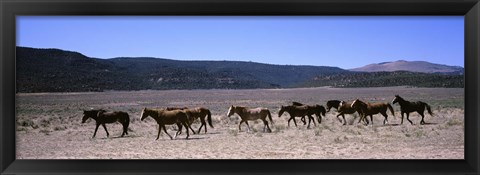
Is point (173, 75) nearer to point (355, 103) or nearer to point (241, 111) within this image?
point (355, 103)

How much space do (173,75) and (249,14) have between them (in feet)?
201

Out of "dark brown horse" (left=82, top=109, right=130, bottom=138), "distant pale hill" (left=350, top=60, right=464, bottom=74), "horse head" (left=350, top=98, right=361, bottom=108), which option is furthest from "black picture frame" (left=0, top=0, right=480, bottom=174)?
"distant pale hill" (left=350, top=60, right=464, bottom=74)

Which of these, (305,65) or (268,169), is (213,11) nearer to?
(268,169)

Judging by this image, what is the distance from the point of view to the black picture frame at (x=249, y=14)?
5930mm

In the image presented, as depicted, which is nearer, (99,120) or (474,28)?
(474,28)

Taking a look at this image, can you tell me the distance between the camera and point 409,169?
20.0 ft

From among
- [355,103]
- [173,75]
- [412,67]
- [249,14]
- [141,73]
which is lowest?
[355,103]

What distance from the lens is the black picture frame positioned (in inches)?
233

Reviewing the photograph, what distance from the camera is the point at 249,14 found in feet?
19.8

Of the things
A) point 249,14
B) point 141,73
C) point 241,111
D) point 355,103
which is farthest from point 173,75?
point 249,14

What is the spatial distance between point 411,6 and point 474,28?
850mm

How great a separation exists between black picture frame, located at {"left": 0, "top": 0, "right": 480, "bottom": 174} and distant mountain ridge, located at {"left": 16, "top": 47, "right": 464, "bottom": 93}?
41744 mm

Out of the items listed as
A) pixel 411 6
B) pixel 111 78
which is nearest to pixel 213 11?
pixel 411 6

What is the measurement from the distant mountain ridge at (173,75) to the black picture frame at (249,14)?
41.7 meters
